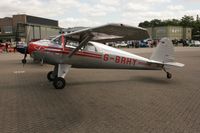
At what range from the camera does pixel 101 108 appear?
23.1 ft

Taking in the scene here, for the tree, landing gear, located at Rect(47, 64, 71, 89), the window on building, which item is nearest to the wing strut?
landing gear, located at Rect(47, 64, 71, 89)

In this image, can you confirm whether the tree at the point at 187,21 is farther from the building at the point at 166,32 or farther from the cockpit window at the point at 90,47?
the cockpit window at the point at 90,47

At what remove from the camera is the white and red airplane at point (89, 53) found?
9.71 m

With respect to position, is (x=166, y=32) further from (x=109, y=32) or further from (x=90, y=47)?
(x=109, y=32)

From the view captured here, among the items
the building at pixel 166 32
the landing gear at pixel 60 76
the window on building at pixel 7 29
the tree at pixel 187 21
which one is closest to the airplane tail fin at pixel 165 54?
the landing gear at pixel 60 76

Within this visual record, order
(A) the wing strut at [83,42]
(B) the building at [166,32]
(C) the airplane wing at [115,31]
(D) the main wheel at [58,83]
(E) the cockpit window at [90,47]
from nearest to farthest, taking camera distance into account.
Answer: (C) the airplane wing at [115,31]
(D) the main wheel at [58,83]
(A) the wing strut at [83,42]
(E) the cockpit window at [90,47]
(B) the building at [166,32]

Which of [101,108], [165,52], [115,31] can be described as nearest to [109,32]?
[115,31]

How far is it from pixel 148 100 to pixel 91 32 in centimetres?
326

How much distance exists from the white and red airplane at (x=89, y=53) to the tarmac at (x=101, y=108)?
2.61 feet

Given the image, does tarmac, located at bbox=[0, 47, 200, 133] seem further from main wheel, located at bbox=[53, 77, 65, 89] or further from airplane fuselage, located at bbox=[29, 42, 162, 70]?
airplane fuselage, located at bbox=[29, 42, 162, 70]

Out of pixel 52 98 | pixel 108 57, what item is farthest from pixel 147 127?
→ pixel 108 57

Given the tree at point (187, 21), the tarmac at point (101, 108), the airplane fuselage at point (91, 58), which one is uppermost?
the tree at point (187, 21)

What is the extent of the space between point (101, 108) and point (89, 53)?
163 inches

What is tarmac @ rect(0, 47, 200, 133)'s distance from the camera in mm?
5521
